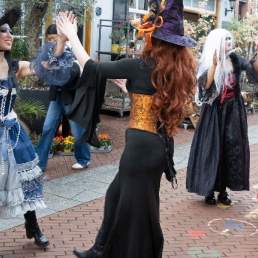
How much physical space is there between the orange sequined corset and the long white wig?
6.66 feet

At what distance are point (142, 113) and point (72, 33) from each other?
0.68 meters

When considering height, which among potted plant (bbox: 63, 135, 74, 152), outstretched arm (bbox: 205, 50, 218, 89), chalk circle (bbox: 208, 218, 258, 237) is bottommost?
chalk circle (bbox: 208, 218, 258, 237)

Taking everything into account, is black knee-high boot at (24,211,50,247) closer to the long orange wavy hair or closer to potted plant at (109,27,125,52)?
the long orange wavy hair

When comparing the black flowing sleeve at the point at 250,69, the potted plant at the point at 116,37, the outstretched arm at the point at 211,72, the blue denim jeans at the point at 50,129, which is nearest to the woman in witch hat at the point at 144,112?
the outstretched arm at the point at 211,72

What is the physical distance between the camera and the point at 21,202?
381cm

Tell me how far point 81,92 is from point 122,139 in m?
5.52

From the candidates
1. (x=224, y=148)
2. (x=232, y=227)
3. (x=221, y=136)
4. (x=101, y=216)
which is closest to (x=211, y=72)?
(x=221, y=136)

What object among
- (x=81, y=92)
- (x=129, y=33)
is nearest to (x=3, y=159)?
(x=81, y=92)

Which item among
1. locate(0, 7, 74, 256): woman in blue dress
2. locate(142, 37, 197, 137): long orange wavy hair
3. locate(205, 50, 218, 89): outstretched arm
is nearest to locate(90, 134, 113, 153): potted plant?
locate(205, 50, 218, 89): outstretched arm

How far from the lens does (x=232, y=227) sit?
496cm

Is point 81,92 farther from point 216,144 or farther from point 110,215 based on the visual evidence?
point 216,144

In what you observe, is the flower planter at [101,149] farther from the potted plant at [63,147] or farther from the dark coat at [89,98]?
the dark coat at [89,98]

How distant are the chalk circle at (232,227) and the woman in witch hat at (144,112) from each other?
56.8 inches

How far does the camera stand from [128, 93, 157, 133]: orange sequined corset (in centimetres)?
330
